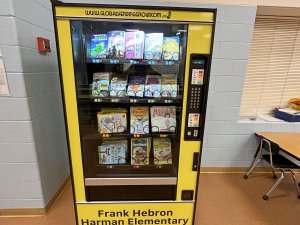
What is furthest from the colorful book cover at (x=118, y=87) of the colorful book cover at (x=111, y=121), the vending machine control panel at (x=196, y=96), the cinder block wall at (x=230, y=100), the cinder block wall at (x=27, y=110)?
the cinder block wall at (x=230, y=100)

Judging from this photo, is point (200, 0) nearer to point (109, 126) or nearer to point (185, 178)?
point (109, 126)

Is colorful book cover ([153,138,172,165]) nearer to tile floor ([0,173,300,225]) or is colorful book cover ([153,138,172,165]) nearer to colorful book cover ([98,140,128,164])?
colorful book cover ([98,140,128,164])

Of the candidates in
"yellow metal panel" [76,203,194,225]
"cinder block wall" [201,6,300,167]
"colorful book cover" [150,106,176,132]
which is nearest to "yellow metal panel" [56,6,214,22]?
"colorful book cover" [150,106,176,132]

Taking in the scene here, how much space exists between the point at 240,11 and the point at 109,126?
2074 millimetres

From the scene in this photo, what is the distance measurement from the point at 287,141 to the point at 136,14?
232 centimetres

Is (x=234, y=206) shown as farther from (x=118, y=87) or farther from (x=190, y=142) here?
(x=118, y=87)

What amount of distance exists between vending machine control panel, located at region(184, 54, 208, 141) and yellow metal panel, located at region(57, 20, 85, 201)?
31.7 inches

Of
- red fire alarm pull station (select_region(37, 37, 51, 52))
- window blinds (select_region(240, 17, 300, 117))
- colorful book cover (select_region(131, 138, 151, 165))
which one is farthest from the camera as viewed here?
window blinds (select_region(240, 17, 300, 117))

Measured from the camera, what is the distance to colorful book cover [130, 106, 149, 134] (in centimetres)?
153

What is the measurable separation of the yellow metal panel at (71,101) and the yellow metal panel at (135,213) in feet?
0.53

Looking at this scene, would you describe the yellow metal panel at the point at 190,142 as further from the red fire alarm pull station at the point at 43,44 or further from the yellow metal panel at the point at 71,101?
the red fire alarm pull station at the point at 43,44

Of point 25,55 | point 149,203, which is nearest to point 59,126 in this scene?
point 25,55

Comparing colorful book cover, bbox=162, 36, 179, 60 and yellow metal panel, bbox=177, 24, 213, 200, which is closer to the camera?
yellow metal panel, bbox=177, 24, 213, 200

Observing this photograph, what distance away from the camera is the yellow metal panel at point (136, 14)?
115cm
